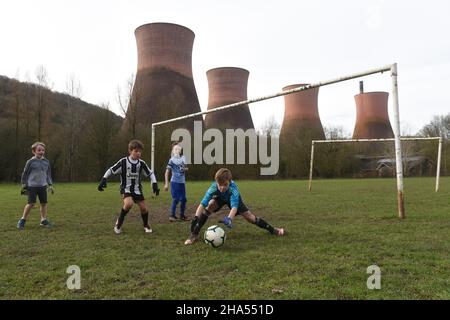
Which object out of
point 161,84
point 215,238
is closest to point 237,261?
point 215,238

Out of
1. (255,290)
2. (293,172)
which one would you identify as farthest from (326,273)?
(293,172)

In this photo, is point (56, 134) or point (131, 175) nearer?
point (131, 175)

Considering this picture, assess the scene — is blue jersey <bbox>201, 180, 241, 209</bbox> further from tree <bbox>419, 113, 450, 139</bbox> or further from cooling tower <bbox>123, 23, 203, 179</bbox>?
tree <bbox>419, 113, 450, 139</bbox>

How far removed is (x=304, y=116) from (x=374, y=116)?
32.5 ft

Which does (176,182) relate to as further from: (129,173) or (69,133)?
(69,133)

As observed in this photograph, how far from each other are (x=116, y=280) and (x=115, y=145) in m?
33.0

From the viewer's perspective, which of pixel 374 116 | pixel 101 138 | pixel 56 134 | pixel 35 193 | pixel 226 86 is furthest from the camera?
pixel 374 116

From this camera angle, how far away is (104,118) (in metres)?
35.2

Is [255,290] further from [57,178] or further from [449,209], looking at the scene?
[57,178]

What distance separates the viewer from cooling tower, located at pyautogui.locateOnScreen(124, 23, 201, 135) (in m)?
33.6

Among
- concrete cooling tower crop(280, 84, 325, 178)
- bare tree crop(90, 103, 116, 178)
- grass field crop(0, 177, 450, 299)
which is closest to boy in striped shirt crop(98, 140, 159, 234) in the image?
grass field crop(0, 177, 450, 299)

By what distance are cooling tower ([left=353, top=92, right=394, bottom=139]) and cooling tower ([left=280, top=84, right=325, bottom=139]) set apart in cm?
659

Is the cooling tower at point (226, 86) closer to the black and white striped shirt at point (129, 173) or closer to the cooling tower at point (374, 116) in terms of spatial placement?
the cooling tower at point (374, 116)

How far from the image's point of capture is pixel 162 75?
3525cm
